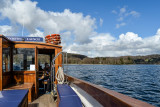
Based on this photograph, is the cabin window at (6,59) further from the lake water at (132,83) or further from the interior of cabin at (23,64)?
the lake water at (132,83)

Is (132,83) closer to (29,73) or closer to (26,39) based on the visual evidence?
(29,73)

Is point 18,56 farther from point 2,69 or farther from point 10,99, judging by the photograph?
point 10,99

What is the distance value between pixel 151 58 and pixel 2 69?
182904mm

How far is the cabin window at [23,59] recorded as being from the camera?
5682 millimetres

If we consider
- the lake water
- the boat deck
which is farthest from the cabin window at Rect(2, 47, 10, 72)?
the lake water

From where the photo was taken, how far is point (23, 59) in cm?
580

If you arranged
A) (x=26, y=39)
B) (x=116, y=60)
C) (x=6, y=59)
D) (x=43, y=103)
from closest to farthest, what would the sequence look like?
1. (x=43, y=103)
2. (x=6, y=59)
3. (x=26, y=39)
4. (x=116, y=60)

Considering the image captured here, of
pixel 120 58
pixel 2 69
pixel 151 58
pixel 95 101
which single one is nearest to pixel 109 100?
pixel 95 101

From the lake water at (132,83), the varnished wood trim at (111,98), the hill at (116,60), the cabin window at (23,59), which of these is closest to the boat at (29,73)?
the cabin window at (23,59)

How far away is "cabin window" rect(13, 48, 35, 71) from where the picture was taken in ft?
18.6

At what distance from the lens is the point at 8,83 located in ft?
17.6

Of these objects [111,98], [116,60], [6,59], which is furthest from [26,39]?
[116,60]

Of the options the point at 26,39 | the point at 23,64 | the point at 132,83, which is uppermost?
the point at 26,39

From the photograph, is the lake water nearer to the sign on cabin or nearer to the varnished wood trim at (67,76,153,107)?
the sign on cabin
